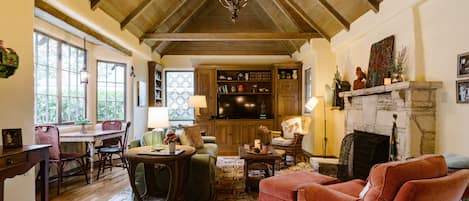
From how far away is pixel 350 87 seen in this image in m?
6.06

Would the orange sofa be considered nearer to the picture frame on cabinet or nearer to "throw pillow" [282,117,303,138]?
the picture frame on cabinet

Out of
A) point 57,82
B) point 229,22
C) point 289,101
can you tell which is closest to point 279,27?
point 229,22

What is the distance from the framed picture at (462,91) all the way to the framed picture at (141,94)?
20.2 feet

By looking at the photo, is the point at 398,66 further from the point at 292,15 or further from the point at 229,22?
the point at 229,22

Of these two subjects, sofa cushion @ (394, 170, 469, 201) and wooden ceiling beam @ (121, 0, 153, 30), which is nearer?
sofa cushion @ (394, 170, 469, 201)

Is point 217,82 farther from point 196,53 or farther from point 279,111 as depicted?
point 279,111

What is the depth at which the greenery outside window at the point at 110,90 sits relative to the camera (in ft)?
22.8

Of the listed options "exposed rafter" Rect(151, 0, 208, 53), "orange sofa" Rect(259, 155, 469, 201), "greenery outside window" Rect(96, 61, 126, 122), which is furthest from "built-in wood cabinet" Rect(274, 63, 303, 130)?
"orange sofa" Rect(259, 155, 469, 201)

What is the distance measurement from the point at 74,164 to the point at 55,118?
930 millimetres

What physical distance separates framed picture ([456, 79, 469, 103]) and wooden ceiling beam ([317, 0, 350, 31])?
9.41 feet

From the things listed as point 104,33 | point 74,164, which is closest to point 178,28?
point 104,33

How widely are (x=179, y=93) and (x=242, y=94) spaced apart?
1.85 metres

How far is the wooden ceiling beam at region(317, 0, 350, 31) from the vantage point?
5.62 m

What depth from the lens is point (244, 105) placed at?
29.3ft
